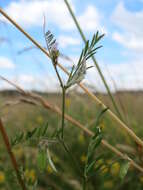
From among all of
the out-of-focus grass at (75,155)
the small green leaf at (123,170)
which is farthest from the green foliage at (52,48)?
the out-of-focus grass at (75,155)

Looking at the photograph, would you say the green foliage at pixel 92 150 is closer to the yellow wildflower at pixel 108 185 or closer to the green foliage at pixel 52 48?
the green foliage at pixel 52 48

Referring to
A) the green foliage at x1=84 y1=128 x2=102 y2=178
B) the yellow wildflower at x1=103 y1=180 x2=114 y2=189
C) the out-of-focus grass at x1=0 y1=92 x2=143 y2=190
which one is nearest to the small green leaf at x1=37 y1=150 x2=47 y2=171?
the green foliage at x1=84 y1=128 x2=102 y2=178

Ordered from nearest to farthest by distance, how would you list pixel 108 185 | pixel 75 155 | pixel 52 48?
pixel 52 48 < pixel 108 185 < pixel 75 155

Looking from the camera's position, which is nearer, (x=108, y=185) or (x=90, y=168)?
(x=90, y=168)

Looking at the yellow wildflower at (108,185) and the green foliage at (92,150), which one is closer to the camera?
the green foliage at (92,150)

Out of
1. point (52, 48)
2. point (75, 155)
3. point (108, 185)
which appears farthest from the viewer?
point (75, 155)

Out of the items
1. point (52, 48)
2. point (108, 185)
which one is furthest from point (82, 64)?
point (108, 185)

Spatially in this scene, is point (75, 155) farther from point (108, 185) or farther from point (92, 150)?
point (92, 150)

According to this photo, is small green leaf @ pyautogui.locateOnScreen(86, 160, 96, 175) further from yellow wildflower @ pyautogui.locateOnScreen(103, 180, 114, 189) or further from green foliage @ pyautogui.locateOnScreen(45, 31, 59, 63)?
yellow wildflower @ pyautogui.locateOnScreen(103, 180, 114, 189)

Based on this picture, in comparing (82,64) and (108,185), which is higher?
(82,64)

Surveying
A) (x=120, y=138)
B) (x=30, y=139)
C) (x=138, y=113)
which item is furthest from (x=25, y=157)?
(x=138, y=113)

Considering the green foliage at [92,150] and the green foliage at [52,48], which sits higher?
the green foliage at [52,48]
